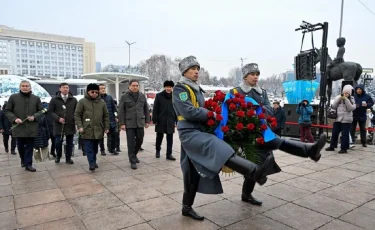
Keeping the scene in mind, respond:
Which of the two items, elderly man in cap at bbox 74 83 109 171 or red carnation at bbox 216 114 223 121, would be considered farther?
elderly man in cap at bbox 74 83 109 171

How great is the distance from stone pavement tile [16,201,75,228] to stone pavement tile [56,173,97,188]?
0.92 metres

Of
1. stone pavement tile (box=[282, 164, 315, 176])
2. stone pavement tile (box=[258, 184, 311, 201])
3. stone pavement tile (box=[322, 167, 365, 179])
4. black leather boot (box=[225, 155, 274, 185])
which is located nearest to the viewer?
black leather boot (box=[225, 155, 274, 185])

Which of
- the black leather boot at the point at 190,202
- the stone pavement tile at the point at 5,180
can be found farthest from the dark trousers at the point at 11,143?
the black leather boot at the point at 190,202

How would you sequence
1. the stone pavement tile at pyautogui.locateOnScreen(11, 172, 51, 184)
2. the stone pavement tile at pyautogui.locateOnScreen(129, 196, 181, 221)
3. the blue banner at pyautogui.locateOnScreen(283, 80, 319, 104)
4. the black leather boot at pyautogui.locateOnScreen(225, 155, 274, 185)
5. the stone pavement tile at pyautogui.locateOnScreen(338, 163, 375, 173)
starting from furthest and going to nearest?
the blue banner at pyautogui.locateOnScreen(283, 80, 319, 104)
the stone pavement tile at pyautogui.locateOnScreen(338, 163, 375, 173)
the stone pavement tile at pyautogui.locateOnScreen(11, 172, 51, 184)
the stone pavement tile at pyautogui.locateOnScreen(129, 196, 181, 221)
the black leather boot at pyautogui.locateOnScreen(225, 155, 274, 185)

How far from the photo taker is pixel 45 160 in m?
6.60

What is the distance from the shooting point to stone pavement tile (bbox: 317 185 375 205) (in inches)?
154

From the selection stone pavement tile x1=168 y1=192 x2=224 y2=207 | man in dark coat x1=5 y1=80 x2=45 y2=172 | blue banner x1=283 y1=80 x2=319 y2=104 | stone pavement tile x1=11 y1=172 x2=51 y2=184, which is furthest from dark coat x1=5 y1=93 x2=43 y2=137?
blue banner x1=283 y1=80 x2=319 y2=104

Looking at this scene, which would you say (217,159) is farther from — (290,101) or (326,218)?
(290,101)

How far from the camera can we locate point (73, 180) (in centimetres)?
499

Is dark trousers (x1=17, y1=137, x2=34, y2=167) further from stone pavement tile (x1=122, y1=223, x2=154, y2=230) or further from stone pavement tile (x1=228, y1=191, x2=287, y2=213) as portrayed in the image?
stone pavement tile (x1=228, y1=191, x2=287, y2=213)

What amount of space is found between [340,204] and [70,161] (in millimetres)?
5115

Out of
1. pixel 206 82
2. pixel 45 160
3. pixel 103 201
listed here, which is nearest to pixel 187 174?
pixel 103 201

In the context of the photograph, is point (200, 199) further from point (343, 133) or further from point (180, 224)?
point (343, 133)

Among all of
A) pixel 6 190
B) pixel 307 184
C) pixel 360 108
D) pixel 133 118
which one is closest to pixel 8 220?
pixel 6 190
